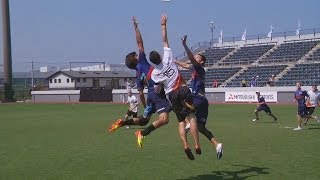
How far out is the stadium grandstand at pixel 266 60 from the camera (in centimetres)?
5216

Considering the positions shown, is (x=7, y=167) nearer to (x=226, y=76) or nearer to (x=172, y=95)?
(x=172, y=95)

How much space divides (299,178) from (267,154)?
3.07 m

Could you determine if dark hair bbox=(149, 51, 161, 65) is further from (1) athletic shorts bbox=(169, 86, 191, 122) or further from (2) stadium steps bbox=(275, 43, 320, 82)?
(2) stadium steps bbox=(275, 43, 320, 82)

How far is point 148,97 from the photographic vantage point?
32.3 ft

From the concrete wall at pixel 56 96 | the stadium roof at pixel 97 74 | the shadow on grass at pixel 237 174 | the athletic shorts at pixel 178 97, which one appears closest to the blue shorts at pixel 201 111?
the athletic shorts at pixel 178 97

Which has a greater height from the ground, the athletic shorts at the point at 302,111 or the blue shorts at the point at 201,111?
the blue shorts at the point at 201,111

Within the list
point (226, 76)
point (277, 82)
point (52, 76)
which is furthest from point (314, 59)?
point (52, 76)

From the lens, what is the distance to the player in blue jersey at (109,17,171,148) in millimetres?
9469

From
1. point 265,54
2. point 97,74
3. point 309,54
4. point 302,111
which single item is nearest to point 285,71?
point 309,54

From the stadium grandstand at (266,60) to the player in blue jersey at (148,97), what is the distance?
135 feet

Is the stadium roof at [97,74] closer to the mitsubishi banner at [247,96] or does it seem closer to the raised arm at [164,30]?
the mitsubishi banner at [247,96]

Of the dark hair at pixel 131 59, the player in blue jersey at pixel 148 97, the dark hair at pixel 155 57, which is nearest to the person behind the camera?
the dark hair at pixel 155 57

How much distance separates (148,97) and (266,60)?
51.2 metres

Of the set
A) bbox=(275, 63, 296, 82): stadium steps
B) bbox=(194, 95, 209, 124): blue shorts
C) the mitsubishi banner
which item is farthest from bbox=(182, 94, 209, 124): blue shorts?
bbox=(275, 63, 296, 82): stadium steps
